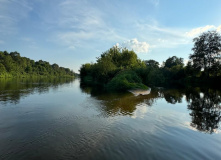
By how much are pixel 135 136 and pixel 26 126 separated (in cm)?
651

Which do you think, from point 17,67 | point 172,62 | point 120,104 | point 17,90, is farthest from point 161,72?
point 17,67

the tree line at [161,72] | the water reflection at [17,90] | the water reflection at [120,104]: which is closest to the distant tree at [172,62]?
the tree line at [161,72]

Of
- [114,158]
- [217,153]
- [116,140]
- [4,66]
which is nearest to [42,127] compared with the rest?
[116,140]

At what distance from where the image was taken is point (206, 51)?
179ft

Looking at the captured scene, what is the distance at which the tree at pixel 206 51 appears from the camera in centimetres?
5272

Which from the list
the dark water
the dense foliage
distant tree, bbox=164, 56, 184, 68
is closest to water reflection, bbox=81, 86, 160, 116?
the dark water

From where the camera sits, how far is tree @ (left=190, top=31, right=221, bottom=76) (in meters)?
52.7

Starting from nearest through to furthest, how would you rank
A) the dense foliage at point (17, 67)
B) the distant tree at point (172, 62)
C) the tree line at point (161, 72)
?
the tree line at point (161, 72) < the dense foliage at point (17, 67) < the distant tree at point (172, 62)

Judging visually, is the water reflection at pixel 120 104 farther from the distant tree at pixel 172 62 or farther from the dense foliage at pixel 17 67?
the distant tree at pixel 172 62

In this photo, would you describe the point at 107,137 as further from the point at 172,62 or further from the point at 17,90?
the point at 172,62

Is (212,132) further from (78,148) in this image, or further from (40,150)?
(40,150)

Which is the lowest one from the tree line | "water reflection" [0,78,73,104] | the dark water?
the dark water

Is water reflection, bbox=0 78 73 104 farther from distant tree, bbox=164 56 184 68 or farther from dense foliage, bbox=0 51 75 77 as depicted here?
distant tree, bbox=164 56 184 68

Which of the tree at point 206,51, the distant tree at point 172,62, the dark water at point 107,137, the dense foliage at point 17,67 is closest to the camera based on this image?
the dark water at point 107,137
